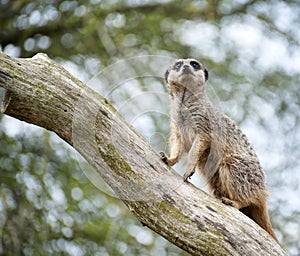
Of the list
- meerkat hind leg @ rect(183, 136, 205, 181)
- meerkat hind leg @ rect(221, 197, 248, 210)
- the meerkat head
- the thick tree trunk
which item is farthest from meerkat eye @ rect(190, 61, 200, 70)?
the thick tree trunk

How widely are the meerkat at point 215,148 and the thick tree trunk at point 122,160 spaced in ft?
2.06

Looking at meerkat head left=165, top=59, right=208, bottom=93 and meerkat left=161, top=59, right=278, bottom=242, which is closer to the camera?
meerkat left=161, top=59, right=278, bottom=242

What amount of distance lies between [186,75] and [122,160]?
1.40 meters

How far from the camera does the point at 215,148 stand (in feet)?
17.2

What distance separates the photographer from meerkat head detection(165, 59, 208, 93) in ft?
18.1

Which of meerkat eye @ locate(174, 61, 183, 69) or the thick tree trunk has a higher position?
meerkat eye @ locate(174, 61, 183, 69)

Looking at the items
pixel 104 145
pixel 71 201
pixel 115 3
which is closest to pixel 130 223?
pixel 71 201

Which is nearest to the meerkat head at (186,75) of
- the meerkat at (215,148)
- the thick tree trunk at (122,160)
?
the meerkat at (215,148)

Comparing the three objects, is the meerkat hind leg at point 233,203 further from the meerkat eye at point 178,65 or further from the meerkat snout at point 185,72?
the meerkat eye at point 178,65

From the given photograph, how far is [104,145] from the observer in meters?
4.39

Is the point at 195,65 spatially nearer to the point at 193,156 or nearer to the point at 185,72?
the point at 185,72

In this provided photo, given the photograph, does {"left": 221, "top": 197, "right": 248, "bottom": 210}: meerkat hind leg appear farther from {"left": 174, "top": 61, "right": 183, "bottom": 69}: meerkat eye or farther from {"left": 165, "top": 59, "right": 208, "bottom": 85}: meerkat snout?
{"left": 174, "top": 61, "right": 183, "bottom": 69}: meerkat eye

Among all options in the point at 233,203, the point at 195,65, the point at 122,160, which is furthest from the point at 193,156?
the point at 195,65

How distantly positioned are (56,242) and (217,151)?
136 inches
